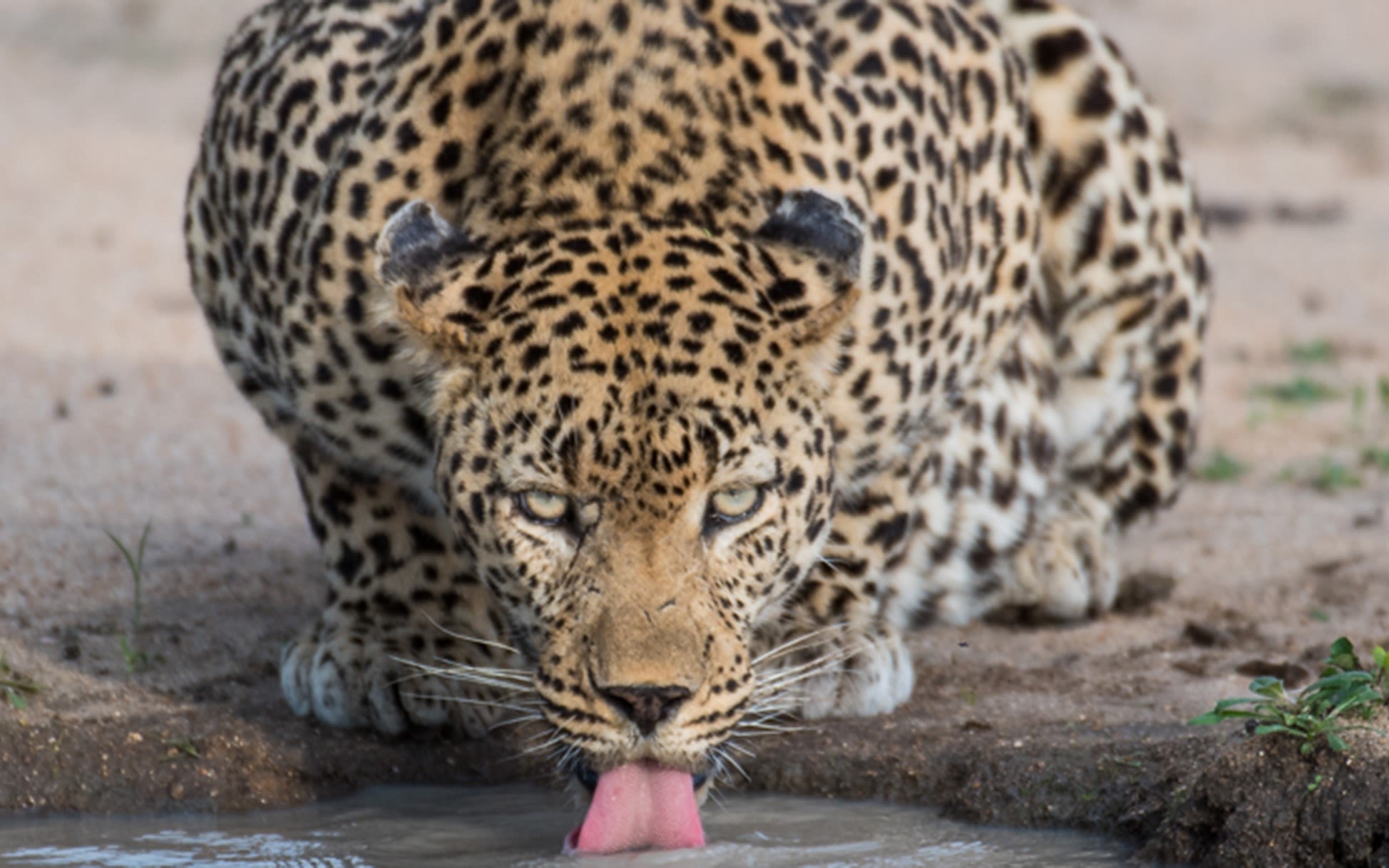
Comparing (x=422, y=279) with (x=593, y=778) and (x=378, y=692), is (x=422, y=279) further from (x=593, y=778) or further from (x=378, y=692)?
(x=378, y=692)

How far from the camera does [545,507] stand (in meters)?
4.57

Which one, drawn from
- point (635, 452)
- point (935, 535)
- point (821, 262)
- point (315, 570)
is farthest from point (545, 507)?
point (315, 570)

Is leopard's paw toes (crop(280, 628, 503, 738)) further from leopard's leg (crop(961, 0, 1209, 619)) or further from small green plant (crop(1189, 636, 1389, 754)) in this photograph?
leopard's leg (crop(961, 0, 1209, 619))

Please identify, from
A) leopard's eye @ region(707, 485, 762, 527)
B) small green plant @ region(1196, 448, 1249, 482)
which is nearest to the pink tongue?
leopard's eye @ region(707, 485, 762, 527)

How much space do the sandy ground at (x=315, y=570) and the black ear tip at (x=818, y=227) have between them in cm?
122

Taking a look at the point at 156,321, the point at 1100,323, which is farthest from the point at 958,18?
the point at 156,321

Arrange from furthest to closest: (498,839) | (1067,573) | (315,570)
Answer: (315,570)
(1067,573)
(498,839)

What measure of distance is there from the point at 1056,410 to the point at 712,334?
2.82 metres

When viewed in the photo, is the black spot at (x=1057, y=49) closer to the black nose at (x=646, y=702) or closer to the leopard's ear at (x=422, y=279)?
the leopard's ear at (x=422, y=279)

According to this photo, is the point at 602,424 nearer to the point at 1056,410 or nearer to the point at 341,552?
the point at 341,552

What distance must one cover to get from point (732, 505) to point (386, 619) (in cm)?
154

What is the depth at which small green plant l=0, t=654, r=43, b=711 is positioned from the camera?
5.42 metres

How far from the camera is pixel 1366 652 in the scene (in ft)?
19.5

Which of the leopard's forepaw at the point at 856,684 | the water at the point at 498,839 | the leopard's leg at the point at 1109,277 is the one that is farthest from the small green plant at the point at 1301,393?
the water at the point at 498,839
